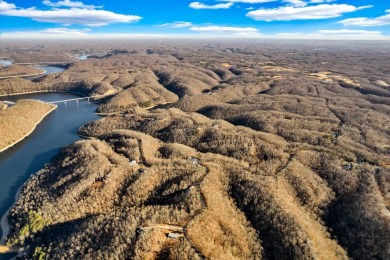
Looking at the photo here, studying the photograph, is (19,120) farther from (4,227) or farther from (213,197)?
(213,197)

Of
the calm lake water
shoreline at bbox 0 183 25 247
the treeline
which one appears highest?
the treeline

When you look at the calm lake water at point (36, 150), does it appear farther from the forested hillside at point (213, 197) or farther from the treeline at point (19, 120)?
the forested hillside at point (213, 197)

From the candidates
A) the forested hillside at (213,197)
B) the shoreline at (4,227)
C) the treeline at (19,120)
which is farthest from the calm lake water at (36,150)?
the forested hillside at (213,197)

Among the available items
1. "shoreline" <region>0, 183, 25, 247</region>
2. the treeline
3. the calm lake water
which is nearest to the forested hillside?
"shoreline" <region>0, 183, 25, 247</region>

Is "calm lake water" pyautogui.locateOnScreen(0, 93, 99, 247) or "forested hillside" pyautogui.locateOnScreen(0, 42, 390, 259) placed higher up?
"forested hillside" pyautogui.locateOnScreen(0, 42, 390, 259)

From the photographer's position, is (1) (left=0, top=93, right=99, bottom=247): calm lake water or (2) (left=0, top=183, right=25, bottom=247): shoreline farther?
(1) (left=0, top=93, right=99, bottom=247): calm lake water

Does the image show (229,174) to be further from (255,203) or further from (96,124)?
(96,124)

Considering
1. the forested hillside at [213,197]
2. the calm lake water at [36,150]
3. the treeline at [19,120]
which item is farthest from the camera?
the treeline at [19,120]

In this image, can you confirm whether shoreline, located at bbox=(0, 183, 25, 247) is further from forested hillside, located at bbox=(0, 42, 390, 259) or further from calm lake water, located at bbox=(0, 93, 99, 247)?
forested hillside, located at bbox=(0, 42, 390, 259)

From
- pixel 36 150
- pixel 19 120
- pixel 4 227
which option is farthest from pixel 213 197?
pixel 19 120
